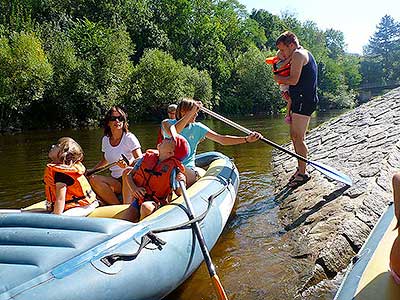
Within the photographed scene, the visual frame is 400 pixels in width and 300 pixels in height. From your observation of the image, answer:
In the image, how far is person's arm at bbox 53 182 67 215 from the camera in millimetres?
3088

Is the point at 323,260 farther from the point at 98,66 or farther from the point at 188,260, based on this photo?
the point at 98,66

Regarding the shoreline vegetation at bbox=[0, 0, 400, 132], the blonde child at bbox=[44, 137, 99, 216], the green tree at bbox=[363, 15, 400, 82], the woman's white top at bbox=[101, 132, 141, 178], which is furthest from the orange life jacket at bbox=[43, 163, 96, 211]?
the green tree at bbox=[363, 15, 400, 82]

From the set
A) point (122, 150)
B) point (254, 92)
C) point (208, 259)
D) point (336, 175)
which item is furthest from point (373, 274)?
point (254, 92)

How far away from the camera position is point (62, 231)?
98.1 inches

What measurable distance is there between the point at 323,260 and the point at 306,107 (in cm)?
219

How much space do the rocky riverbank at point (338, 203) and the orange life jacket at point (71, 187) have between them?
5.59 ft

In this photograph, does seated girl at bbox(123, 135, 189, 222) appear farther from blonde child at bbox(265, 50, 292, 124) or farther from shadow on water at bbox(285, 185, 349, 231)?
blonde child at bbox(265, 50, 292, 124)

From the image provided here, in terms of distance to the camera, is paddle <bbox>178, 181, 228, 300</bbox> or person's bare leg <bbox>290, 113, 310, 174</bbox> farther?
person's bare leg <bbox>290, 113, 310, 174</bbox>

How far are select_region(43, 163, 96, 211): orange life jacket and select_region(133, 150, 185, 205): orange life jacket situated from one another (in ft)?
1.41

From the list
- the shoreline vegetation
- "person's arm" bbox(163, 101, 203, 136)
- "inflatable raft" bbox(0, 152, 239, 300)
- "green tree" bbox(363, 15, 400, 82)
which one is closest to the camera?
"inflatable raft" bbox(0, 152, 239, 300)

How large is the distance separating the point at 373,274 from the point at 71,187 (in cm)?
216

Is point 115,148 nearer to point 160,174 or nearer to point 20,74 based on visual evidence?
point 160,174

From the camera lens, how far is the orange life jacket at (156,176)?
346 cm

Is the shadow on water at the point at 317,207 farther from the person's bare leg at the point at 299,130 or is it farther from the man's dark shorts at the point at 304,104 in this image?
the man's dark shorts at the point at 304,104
